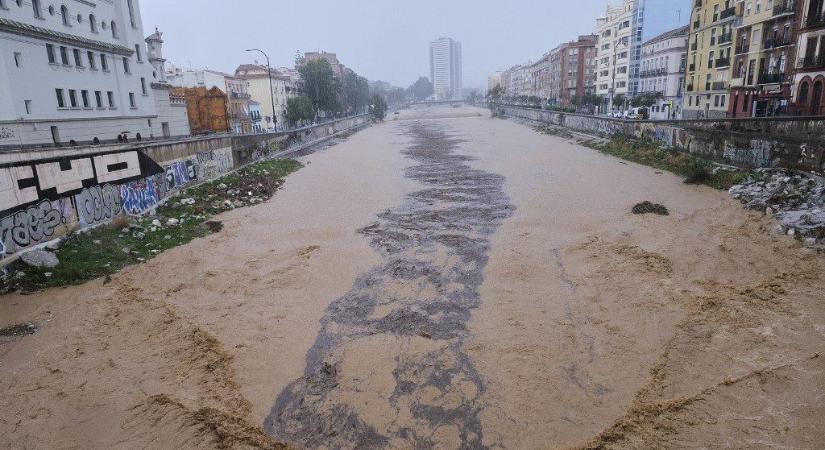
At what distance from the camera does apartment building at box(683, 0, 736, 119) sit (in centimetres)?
5122

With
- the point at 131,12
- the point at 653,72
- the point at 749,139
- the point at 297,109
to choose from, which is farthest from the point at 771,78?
the point at 131,12

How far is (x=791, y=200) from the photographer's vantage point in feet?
67.0

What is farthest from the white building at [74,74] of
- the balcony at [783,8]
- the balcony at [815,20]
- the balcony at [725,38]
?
the balcony at [725,38]

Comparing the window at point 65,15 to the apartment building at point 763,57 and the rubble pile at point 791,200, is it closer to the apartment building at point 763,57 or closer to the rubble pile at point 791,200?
the rubble pile at point 791,200

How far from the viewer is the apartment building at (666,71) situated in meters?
63.5

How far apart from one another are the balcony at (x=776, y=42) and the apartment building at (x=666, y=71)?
57.8ft

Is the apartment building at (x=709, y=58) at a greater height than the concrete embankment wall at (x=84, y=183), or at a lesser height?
greater

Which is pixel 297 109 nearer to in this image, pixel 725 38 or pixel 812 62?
pixel 725 38

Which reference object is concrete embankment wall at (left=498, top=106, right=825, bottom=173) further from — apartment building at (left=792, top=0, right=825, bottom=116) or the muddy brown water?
apartment building at (left=792, top=0, right=825, bottom=116)

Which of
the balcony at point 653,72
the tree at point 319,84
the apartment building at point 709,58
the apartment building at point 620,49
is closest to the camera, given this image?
the apartment building at point 709,58

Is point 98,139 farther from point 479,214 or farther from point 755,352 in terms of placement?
point 755,352

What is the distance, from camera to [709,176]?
27.7 metres

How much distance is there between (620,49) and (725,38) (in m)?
33.2

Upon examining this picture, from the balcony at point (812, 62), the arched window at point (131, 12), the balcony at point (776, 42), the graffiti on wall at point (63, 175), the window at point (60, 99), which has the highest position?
the arched window at point (131, 12)
